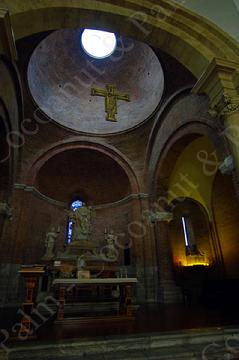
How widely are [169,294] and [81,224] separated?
4625mm

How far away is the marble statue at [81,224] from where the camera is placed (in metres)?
9.73

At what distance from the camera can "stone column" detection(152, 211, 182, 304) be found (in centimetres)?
934

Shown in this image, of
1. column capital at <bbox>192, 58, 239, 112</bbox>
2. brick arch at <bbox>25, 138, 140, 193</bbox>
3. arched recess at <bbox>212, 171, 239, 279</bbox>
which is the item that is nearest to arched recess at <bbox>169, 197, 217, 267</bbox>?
arched recess at <bbox>212, 171, 239, 279</bbox>

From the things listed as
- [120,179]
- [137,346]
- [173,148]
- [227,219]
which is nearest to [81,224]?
[120,179]

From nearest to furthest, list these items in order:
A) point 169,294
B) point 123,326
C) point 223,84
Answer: point 123,326 → point 223,84 → point 169,294

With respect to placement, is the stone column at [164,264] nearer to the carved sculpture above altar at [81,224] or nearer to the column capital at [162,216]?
the column capital at [162,216]

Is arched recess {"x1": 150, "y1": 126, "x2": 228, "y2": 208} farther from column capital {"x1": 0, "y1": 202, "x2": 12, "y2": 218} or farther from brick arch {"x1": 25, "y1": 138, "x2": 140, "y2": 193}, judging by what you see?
column capital {"x1": 0, "y1": 202, "x2": 12, "y2": 218}

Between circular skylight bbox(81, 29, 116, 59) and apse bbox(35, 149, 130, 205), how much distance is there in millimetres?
6626

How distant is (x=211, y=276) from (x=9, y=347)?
11.1 meters

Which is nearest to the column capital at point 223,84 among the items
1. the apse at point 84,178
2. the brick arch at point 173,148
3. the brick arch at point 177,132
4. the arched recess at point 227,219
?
the brick arch at point 177,132

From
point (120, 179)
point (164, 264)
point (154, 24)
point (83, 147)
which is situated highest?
point (83, 147)

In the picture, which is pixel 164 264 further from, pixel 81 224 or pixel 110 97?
pixel 110 97

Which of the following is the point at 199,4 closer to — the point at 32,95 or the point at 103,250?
the point at 32,95

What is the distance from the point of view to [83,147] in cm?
1289
